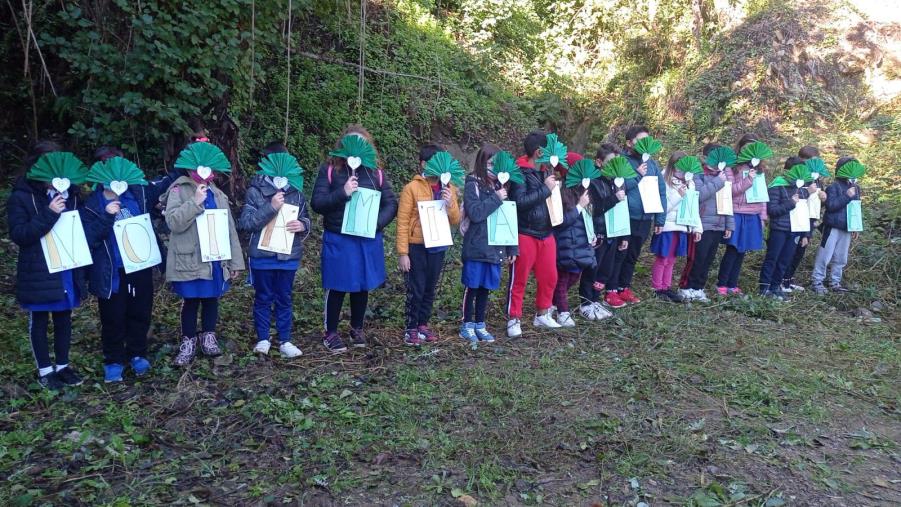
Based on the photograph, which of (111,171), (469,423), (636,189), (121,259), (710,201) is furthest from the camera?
(710,201)

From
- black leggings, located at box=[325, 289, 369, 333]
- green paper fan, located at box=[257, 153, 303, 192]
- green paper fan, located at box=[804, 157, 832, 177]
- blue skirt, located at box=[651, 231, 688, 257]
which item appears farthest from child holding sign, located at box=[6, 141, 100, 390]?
green paper fan, located at box=[804, 157, 832, 177]

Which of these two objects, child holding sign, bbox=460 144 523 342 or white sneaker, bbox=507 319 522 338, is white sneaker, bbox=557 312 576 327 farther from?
child holding sign, bbox=460 144 523 342

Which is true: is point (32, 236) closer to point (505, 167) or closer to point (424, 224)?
point (424, 224)

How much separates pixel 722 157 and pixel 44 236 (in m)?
6.81

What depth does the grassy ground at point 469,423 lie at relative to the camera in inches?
153

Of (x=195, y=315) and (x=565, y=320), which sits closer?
(x=195, y=315)

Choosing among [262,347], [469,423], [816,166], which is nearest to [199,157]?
[262,347]

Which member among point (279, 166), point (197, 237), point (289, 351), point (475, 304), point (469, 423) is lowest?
point (469, 423)

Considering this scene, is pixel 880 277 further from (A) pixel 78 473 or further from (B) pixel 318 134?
(A) pixel 78 473

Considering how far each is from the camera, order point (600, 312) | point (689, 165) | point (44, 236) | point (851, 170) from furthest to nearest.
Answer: point (851, 170)
point (689, 165)
point (600, 312)
point (44, 236)

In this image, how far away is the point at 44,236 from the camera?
4.78 metres

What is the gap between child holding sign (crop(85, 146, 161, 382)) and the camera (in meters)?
5.00

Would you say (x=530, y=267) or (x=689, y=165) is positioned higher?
(x=689, y=165)

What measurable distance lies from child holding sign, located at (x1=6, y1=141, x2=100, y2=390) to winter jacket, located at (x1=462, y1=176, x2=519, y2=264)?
10.1ft
